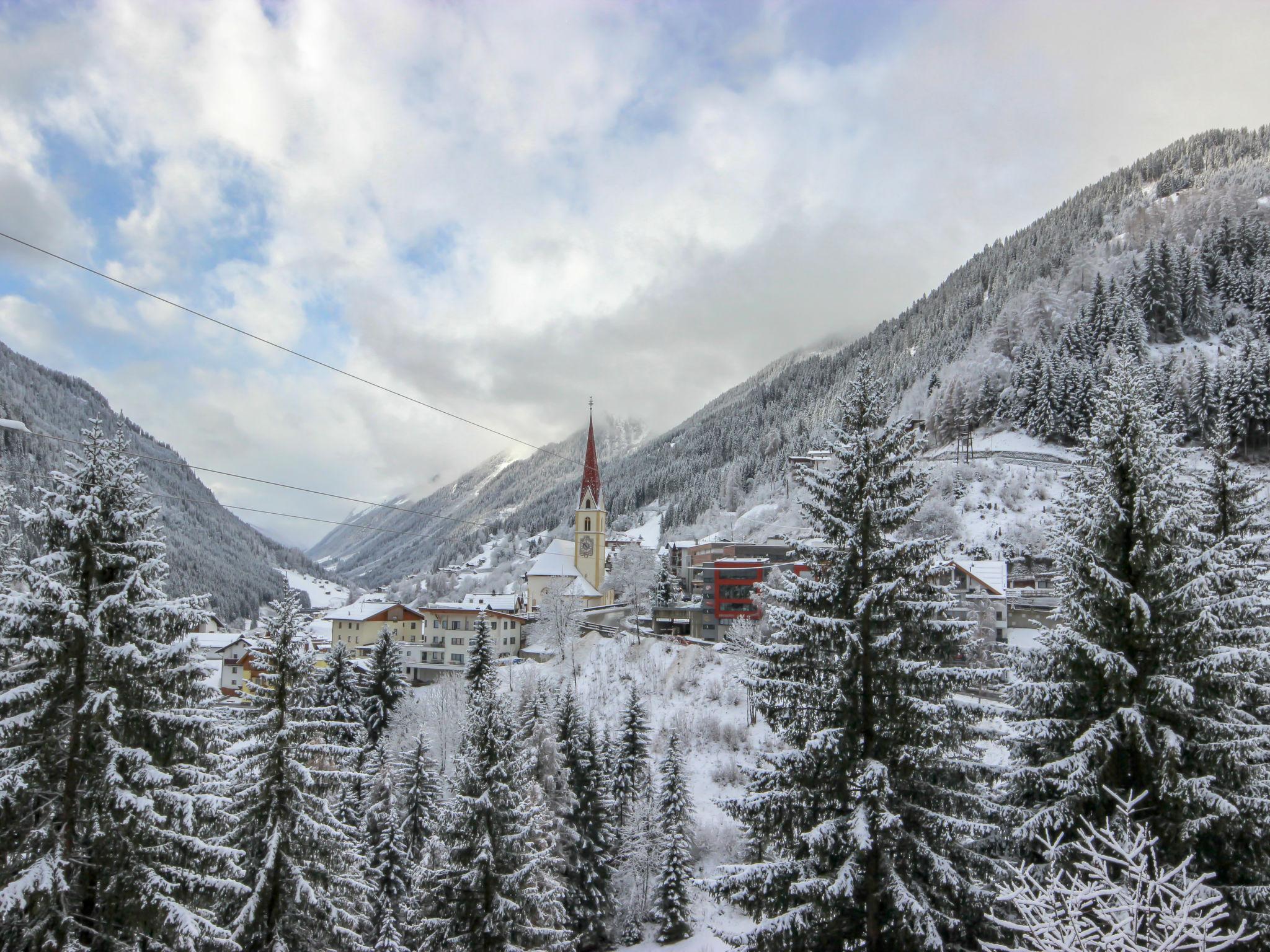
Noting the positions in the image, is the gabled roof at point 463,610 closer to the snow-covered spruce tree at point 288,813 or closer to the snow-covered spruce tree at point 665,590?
the snow-covered spruce tree at point 665,590

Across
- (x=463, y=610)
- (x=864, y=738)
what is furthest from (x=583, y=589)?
(x=864, y=738)

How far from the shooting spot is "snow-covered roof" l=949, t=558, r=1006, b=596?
5056 centimetres

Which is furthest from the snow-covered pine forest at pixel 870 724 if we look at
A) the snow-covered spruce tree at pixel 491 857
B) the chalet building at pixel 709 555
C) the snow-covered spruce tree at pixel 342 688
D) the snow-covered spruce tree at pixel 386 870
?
the chalet building at pixel 709 555

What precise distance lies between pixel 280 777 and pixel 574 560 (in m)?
75.4

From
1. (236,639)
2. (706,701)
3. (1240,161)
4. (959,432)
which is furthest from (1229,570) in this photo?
(1240,161)

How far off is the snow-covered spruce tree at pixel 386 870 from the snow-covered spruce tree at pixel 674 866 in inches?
429

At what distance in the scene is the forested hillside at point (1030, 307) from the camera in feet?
351

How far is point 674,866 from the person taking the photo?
30453mm

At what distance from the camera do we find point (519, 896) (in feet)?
63.9

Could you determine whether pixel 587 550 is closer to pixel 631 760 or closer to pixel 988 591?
pixel 988 591

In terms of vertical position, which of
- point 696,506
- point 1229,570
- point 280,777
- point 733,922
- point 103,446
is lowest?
point 733,922

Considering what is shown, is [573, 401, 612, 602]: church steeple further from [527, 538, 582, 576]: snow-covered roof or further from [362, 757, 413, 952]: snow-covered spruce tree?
[362, 757, 413, 952]: snow-covered spruce tree

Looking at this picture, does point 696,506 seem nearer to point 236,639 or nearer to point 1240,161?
point 236,639

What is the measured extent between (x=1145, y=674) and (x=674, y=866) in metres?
24.4
